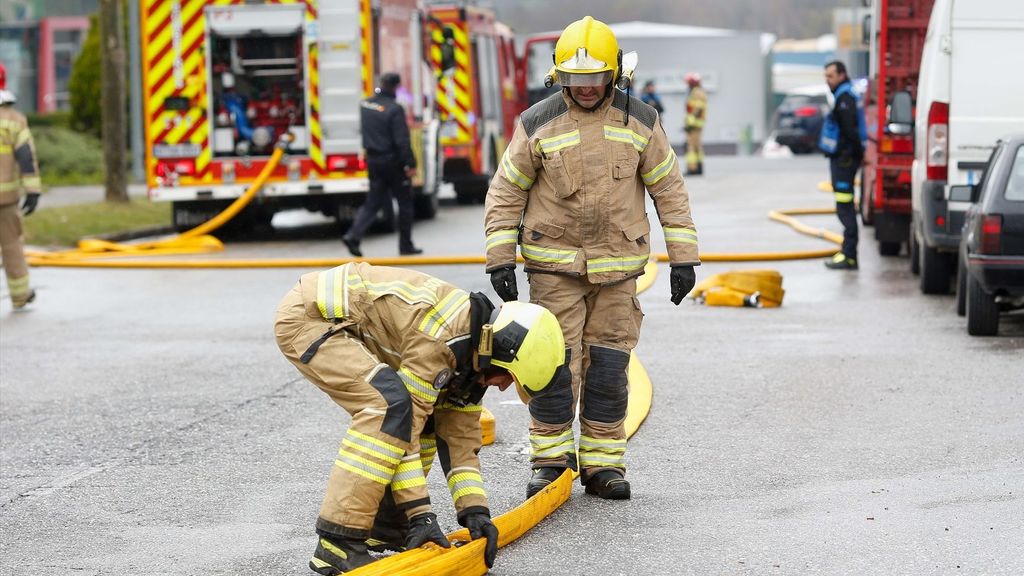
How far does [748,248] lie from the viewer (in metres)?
16.5

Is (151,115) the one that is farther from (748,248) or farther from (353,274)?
(353,274)

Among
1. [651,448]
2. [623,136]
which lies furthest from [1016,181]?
[623,136]

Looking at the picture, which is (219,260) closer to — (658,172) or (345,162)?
(345,162)

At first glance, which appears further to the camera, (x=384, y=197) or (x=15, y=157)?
(x=384, y=197)

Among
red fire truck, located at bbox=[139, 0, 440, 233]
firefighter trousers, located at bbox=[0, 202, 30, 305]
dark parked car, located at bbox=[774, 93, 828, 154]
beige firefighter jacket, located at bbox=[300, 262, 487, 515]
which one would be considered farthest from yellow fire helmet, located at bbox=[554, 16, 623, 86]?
dark parked car, located at bbox=[774, 93, 828, 154]

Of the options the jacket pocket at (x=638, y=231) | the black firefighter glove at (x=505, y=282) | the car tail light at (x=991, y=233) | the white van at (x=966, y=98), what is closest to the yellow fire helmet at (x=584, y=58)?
the jacket pocket at (x=638, y=231)

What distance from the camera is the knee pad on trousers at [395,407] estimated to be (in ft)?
16.1

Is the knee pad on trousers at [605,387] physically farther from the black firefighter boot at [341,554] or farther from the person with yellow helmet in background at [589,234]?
the black firefighter boot at [341,554]

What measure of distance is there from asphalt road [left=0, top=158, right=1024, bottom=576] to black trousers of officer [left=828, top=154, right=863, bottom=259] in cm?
147

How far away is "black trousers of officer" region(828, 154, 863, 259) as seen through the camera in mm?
14195

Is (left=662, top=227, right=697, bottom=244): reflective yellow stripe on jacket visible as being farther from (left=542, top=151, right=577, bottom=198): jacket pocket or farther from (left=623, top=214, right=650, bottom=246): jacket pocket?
(left=542, top=151, right=577, bottom=198): jacket pocket

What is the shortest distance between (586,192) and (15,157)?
705cm

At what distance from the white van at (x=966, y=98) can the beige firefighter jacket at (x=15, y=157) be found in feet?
21.4

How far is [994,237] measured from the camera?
10.1 meters
